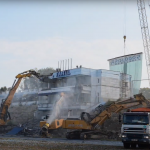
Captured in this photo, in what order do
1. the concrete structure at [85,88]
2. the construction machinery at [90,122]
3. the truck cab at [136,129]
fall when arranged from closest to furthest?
the truck cab at [136,129], the construction machinery at [90,122], the concrete structure at [85,88]

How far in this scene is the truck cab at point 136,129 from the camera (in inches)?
1108

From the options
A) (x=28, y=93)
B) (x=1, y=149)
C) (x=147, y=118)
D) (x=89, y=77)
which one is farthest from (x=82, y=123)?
(x=28, y=93)

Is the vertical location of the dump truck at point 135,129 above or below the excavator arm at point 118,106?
below

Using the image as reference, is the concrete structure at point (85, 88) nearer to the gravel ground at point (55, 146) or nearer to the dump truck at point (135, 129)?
the gravel ground at point (55, 146)

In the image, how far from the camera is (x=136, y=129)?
1125 inches

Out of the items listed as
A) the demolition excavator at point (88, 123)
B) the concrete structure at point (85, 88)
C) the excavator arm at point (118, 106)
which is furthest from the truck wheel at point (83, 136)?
the concrete structure at point (85, 88)

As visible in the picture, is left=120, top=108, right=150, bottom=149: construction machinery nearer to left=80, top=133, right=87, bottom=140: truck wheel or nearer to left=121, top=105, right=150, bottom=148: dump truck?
left=121, top=105, right=150, bottom=148: dump truck

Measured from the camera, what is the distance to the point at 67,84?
77.1 m

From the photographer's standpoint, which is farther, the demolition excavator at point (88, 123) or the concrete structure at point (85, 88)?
the concrete structure at point (85, 88)

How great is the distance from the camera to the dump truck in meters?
28.1

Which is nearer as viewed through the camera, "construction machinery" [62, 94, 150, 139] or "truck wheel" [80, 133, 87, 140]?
"construction machinery" [62, 94, 150, 139]

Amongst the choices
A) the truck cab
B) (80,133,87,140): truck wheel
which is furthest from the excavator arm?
the truck cab

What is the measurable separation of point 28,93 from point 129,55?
46490 mm

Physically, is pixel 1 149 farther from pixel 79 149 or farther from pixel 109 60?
pixel 109 60
